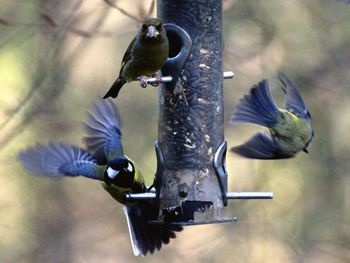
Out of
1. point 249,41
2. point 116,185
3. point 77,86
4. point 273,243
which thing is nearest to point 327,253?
point 273,243

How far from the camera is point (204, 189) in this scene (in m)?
5.58

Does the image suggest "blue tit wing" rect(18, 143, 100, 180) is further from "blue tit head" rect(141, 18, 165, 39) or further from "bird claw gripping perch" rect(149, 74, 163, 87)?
"blue tit head" rect(141, 18, 165, 39)

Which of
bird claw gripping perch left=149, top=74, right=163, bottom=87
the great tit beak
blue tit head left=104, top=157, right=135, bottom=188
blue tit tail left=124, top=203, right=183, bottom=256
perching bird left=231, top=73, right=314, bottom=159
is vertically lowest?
blue tit tail left=124, top=203, right=183, bottom=256

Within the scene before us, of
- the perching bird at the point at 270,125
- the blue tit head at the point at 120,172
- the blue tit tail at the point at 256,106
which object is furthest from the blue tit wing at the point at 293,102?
the blue tit head at the point at 120,172

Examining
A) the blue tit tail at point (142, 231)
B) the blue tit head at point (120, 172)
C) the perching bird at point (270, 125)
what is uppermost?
the perching bird at point (270, 125)

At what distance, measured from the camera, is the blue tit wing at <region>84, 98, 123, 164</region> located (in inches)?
235

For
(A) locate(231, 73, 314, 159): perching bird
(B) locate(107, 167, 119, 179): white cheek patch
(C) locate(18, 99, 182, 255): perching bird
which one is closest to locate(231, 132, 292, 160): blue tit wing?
(A) locate(231, 73, 314, 159): perching bird

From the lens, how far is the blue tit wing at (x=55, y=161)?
564cm

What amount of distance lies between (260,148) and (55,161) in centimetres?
131

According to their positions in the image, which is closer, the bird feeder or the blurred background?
A: the bird feeder

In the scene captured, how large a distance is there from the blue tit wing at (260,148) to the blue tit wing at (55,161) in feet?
3.06

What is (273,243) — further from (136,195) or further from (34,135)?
(136,195)

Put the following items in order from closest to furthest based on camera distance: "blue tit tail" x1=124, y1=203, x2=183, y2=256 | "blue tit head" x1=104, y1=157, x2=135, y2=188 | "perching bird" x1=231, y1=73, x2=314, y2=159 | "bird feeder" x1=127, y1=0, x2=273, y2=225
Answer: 1. "bird feeder" x1=127, y1=0, x2=273, y2=225
2. "blue tit head" x1=104, y1=157, x2=135, y2=188
3. "blue tit tail" x1=124, y1=203, x2=183, y2=256
4. "perching bird" x1=231, y1=73, x2=314, y2=159

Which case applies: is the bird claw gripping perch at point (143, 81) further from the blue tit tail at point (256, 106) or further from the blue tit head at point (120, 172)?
the blue tit tail at point (256, 106)
